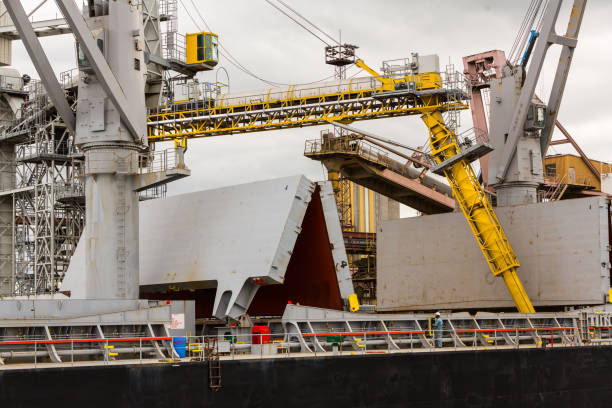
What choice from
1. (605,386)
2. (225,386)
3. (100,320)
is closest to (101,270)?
(100,320)

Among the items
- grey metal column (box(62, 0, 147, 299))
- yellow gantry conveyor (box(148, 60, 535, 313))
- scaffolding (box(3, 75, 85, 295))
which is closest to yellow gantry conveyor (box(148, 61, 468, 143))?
yellow gantry conveyor (box(148, 60, 535, 313))

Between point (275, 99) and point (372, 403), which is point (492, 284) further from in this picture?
point (372, 403)

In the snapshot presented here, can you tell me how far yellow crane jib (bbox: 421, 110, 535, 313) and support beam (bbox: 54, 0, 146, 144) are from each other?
1476 cm

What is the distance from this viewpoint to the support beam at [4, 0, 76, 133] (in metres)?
33.1

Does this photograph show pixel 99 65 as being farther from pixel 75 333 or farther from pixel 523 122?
pixel 523 122

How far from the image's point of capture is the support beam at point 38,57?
33.1 meters

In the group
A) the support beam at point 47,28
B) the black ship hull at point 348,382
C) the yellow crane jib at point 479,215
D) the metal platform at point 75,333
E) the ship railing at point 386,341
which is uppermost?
the support beam at point 47,28

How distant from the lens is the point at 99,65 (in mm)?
34031

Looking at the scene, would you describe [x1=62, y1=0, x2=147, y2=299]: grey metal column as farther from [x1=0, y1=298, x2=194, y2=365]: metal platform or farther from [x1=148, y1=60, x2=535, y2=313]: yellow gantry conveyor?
[x1=148, y1=60, x2=535, y2=313]: yellow gantry conveyor

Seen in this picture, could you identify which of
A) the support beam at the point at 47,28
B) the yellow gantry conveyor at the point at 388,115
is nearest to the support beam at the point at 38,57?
the yellow gantry conveyor at the point at 388,115

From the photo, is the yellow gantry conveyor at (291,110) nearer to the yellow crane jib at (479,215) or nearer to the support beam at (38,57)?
the yellow crane jib at (479,215)

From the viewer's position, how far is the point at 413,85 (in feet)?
149

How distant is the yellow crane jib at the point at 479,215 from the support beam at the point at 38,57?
17.1 meters

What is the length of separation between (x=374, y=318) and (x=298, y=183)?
822 cm
